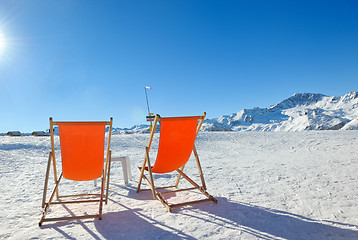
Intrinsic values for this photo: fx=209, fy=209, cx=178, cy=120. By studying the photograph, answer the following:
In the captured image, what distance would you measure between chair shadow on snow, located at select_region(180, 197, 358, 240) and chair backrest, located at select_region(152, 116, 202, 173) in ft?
2.16

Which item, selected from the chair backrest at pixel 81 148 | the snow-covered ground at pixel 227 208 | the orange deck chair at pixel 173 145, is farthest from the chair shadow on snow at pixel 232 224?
the chair backrest at pixel 81 148

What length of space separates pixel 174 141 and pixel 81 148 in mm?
1199

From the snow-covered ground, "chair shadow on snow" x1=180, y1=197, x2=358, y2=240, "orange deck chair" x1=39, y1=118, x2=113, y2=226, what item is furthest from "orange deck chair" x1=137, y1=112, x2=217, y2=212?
"orange deck chair" x1=39, y1=118, x2=113, y2=226

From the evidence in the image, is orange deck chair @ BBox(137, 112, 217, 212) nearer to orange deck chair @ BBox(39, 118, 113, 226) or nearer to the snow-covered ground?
the snow-covered ground

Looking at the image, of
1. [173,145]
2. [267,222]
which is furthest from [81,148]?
[267,222]

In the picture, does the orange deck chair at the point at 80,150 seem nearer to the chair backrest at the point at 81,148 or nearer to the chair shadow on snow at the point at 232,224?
the chair backrest at the point at 81,148

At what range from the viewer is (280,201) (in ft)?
9.52

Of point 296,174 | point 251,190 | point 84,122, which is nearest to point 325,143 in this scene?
point 296,174

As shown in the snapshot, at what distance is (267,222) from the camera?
2303 mm

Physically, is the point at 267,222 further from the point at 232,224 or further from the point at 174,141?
the point at 174,141

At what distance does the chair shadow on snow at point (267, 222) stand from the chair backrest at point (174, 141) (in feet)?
2.16

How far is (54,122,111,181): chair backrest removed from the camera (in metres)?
2.58

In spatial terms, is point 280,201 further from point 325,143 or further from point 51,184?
point 325,143

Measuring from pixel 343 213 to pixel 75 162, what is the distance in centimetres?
330
